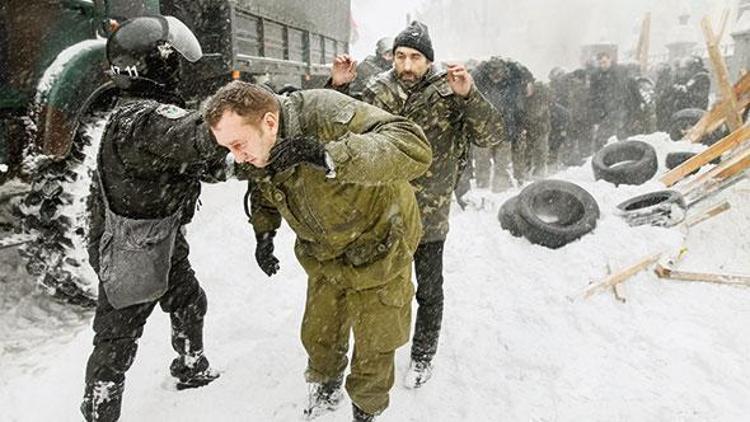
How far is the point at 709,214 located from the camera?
4.89m

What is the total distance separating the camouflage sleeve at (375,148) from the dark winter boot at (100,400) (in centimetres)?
151

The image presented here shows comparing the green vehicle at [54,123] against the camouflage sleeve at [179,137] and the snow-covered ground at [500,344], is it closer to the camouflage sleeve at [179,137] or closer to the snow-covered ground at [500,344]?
the snow-covered ground at [500,344]

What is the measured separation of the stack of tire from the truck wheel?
3.56 metres

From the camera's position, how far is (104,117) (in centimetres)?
347

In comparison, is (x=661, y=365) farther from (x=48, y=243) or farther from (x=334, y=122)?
(x=48, y=243)

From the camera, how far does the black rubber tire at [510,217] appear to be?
5090 millimetres

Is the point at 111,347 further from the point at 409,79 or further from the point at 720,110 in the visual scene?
the point at 720,110

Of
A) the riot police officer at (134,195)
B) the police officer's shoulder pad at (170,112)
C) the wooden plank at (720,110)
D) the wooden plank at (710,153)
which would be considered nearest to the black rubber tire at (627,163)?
the wooden plank at (710,153)

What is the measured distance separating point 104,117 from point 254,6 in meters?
2.75

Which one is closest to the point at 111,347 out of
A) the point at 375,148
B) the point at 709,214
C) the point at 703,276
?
the point at 375,148

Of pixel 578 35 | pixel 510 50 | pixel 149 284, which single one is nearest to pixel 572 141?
pixel 149 284

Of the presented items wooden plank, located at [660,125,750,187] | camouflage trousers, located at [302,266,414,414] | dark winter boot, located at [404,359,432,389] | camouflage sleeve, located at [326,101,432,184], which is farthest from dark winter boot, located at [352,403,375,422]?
wooden plank, located at [660,125,750,187]

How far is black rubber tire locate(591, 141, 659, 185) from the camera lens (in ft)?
22.2

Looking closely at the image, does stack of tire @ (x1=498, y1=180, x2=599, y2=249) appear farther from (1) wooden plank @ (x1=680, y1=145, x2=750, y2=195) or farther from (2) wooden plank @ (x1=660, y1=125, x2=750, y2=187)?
(2) wooden plank @ (x1=660, y1=125, x2=750, y2=187)
